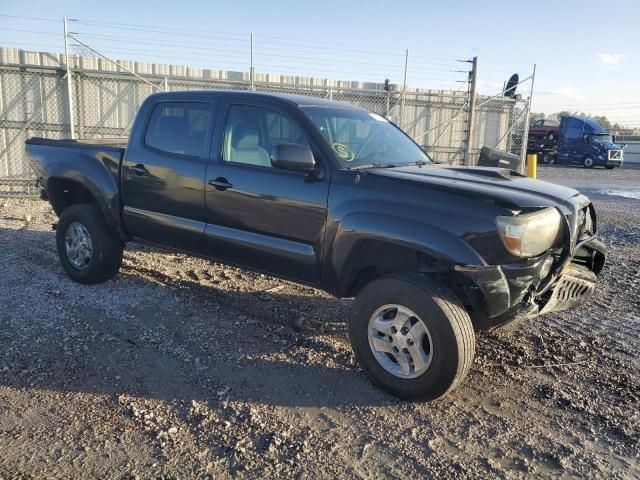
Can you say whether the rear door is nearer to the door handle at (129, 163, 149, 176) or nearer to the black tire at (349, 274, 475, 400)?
the door handle at (129, 163, 149, 176)

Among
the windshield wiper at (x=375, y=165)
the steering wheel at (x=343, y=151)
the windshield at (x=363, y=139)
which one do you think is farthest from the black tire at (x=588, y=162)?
the steering wheel at (x=343, y=151)

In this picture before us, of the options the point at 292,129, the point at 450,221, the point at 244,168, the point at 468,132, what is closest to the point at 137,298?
the point at 244,168

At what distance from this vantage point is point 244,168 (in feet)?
13.8

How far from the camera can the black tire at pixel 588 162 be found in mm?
27231

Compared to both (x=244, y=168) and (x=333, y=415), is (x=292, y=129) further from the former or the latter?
(x=333, y=415)

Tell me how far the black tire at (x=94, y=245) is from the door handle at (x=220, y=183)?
5.20 feet

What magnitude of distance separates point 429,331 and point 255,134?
6.79ft

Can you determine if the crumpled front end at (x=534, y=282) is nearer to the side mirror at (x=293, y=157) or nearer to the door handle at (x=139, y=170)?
the side mirror at (x=293, y=157)

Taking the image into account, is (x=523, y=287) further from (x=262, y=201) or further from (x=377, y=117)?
(x=377, y=117)

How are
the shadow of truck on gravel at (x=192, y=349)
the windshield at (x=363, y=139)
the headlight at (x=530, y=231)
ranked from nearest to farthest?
the headlight at (x=530, y=231), the shadow of truck on gravel at (x=192, y=349), the windshield at (x=363, y=139)

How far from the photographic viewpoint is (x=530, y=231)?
10.6 feet

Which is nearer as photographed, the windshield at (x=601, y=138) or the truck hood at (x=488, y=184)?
the truck hood at (x=488, y=184)

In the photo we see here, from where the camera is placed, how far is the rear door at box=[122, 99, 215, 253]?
4508 mm

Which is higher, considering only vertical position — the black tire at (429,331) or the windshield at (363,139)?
the windshield at (363,139)
